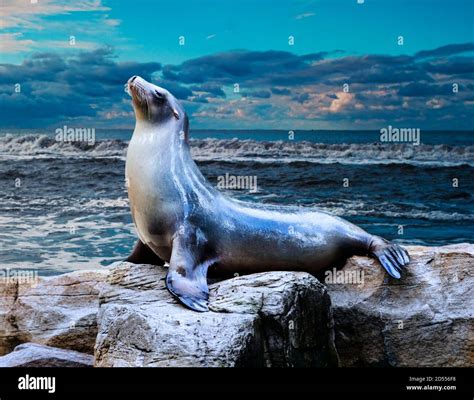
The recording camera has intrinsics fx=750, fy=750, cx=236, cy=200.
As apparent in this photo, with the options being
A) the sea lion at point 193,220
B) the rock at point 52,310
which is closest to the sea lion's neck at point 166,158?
the sea lion at point 193,220

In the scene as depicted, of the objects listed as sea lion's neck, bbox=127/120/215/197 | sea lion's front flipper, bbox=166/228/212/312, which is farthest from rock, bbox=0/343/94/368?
sea lion's neck, bbox=127/120/215/197

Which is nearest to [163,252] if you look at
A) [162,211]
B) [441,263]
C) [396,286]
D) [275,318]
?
[162,211]

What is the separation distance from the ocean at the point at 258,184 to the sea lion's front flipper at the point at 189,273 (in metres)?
4.27

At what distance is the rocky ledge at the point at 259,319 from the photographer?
4203 millimetres

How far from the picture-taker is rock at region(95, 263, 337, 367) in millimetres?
4094

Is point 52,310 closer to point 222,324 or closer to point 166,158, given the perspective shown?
point 166,158

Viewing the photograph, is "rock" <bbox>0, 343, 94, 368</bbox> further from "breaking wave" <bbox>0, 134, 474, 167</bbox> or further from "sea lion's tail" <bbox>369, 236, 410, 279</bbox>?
"breaking wave" <bbox>0, 134, 474, 167</bbox>

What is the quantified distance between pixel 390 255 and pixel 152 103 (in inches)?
83.1

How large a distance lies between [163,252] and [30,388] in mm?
1288

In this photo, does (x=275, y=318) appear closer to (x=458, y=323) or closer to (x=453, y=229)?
(x=458, y=323)

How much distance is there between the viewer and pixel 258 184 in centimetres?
1151

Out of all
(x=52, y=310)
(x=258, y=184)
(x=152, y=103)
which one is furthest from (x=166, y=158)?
(x=258, y=184)

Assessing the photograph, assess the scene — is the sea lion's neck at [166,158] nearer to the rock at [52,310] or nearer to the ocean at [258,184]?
the rock at [52,310]

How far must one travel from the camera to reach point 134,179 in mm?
5324
